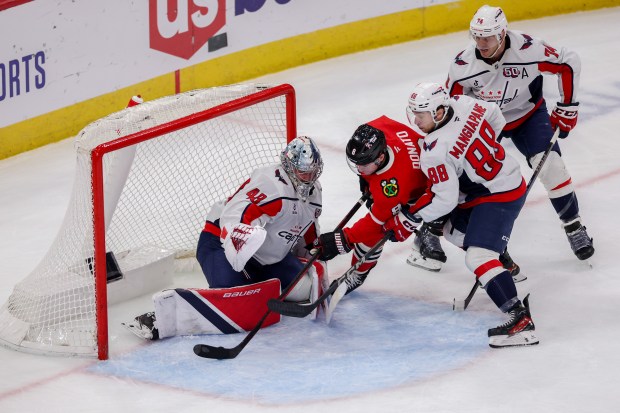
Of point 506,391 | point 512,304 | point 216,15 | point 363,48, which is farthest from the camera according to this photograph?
point 363,48

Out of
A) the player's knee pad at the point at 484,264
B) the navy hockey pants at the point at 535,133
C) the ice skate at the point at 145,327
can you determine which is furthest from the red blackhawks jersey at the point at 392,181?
the ice skate at the point at 145,327

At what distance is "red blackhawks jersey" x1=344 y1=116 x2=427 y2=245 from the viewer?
4.38 m

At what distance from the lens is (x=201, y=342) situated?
4.46 meters

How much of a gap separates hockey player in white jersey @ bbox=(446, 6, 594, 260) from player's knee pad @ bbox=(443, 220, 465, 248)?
1.72 ft

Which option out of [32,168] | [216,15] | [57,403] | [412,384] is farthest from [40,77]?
[412,384]

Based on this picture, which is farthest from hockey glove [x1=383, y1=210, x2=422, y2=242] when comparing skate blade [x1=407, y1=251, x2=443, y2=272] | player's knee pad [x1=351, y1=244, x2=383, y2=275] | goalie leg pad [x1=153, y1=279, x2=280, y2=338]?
skate blade [x1=407, y1=251, x2=443, y2=272]

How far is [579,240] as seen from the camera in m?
4.96

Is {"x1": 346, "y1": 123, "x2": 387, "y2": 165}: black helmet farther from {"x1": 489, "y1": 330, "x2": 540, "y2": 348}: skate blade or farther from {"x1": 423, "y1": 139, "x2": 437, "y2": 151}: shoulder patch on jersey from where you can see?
{"x1": 489, "y1": 330, "x2": 540, "y2": 348}: skate blade

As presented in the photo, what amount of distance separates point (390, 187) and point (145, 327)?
104cm

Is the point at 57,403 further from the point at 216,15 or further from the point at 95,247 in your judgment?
the point at 216,15

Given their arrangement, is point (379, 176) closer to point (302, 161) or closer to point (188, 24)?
point (302, 161)

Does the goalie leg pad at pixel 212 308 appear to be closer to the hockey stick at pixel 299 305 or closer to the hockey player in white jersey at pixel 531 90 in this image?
the hockey stick at pixel 299 305

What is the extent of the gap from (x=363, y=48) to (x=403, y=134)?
121 inches

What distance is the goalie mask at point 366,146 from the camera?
168 inches
